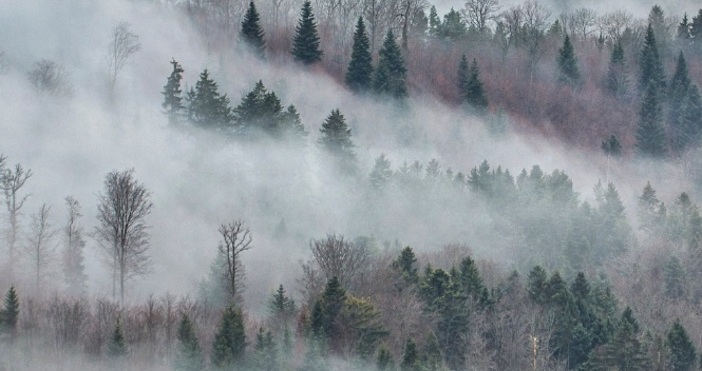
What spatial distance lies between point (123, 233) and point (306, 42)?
40369mm

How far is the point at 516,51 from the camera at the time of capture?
114938 mm

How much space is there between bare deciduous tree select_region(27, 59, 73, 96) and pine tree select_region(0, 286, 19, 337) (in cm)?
3736

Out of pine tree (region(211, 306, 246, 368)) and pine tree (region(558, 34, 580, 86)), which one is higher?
pine tree (region(558, 34, 580, 86))

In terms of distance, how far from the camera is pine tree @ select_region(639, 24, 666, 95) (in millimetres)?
110150

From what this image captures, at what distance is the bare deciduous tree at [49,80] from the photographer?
302 feet

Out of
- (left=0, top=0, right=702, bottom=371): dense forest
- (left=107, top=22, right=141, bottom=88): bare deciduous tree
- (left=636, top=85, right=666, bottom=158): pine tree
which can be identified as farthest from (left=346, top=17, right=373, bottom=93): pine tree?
(left=636, top=85, right=666, bottom=158): pine tree

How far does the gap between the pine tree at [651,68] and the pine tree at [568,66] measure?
6.12 meters

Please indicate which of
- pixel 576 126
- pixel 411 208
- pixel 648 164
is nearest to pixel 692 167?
pixel 648 164

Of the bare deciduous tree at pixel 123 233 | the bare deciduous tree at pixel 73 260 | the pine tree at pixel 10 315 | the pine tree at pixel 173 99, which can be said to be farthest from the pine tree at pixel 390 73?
the pine tree at pixel 10 315

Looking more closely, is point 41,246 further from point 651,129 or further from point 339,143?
point 651,129

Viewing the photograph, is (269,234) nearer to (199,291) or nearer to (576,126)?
(199,291)

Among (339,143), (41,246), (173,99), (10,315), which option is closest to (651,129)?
(339,143)

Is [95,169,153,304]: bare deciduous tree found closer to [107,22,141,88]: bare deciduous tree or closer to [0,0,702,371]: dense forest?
[0,0,702,371]: dense forest

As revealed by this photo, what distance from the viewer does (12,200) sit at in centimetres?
7688
